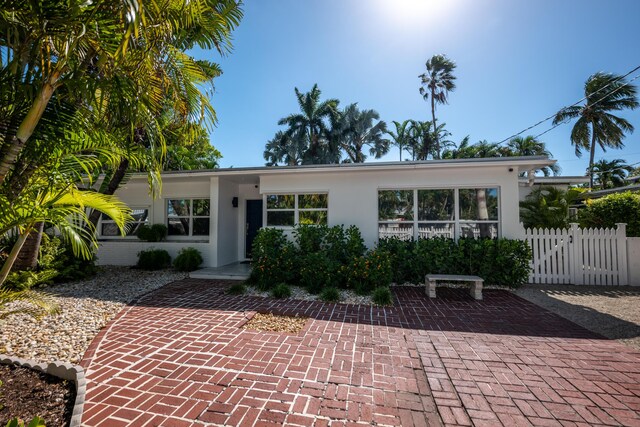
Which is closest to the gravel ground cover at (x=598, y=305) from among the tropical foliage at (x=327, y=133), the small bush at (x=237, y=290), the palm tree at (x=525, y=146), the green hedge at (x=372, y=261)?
the green hedge at (x=372, y=261)

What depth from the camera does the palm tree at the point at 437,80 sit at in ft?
78.8

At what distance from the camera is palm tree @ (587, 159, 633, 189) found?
26.1 meters

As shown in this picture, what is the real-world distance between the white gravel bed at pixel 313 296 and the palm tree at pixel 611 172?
32876 millimetres

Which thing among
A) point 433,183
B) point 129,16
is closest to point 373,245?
point 433,183

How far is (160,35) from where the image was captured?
245cm

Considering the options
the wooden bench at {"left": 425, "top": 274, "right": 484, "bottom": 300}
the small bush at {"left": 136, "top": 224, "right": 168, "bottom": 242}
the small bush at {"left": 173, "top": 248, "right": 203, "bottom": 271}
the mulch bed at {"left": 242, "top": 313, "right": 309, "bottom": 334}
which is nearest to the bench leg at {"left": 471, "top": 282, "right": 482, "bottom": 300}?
the wooden bench at {"left": 425, "top": 274, "right": 484, "bottom": 300}

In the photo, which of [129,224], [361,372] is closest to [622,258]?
[361,372]

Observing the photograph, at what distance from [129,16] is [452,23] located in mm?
9309

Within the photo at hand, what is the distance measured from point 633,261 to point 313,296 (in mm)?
8733

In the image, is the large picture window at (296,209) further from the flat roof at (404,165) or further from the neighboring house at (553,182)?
the neighboring house at (553,182)

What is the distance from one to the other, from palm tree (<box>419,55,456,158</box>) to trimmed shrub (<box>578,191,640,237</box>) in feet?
55.2

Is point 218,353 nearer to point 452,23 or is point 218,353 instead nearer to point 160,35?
point 160,35

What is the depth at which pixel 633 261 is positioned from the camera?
723 centimetres

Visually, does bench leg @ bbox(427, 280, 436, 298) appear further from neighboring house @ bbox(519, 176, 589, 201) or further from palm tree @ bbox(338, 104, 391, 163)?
palm tree @ bbox(338, 104, 391, 163)
